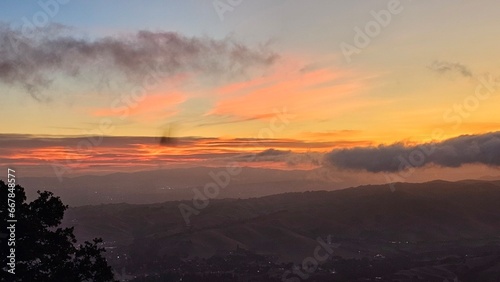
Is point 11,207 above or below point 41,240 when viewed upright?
above

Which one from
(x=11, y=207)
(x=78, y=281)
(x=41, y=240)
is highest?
(x=11, y=207)

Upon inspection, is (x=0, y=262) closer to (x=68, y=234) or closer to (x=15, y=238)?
(x=15, y=238)

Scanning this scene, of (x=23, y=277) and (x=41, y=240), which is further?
(x=41, y=240)

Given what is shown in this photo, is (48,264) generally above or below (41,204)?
below

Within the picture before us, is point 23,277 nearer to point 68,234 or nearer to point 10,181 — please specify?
point 68,234

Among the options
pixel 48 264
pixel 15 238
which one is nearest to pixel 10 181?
pixel 15 238

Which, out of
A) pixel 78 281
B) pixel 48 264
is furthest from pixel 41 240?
pixel 78 281
